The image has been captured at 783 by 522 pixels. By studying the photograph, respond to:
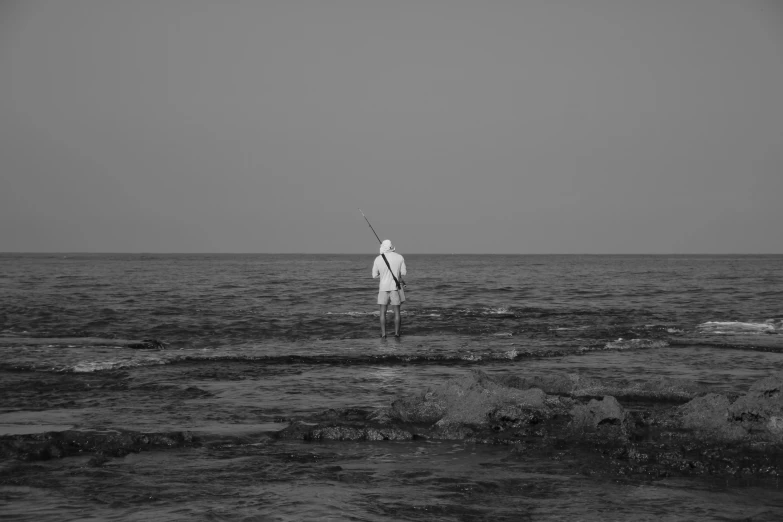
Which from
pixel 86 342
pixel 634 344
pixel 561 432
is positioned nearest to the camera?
pixel 561 432

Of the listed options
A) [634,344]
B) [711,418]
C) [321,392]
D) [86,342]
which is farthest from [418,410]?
[86,342]

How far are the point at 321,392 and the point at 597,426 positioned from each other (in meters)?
3.83

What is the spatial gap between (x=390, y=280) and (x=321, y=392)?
7.15 m

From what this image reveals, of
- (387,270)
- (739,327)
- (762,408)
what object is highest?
(387,270)

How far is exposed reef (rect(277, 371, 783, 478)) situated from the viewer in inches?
230

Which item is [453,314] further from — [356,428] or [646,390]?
[356,428]

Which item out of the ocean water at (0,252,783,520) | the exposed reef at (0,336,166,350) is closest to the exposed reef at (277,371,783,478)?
the ocean water at (0,252,783,520)

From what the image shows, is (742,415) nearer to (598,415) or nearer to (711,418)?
(711,418)

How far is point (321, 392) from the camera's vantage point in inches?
371

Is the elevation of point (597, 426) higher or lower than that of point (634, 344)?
higher

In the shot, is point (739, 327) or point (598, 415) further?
point (739, 327)

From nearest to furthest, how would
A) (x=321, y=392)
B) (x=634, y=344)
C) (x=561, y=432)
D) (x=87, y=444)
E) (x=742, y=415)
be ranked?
(x=87, y=444) < (x=742, y=415) < (x=561, y=432) < (x=321, y=392) < (x=634, y=344)

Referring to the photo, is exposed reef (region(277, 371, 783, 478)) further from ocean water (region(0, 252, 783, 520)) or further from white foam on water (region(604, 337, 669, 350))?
white foam on water (region(604, 337, 669, 350))

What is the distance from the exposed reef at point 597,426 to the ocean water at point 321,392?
279 millimetres
